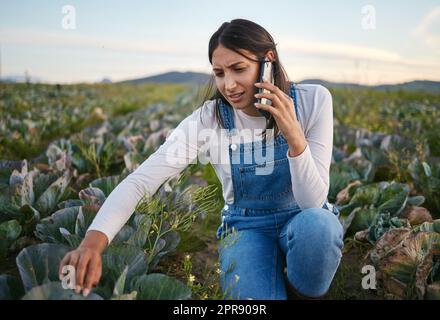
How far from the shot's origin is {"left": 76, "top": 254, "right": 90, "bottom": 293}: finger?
1493mm

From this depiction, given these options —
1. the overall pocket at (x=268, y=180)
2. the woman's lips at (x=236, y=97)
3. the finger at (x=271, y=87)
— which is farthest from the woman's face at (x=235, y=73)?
the overall pocket at (x=268, y=180)

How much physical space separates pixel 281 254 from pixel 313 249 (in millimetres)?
361

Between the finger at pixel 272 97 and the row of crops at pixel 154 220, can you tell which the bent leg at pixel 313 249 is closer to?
the row of crops at pixel 154 220

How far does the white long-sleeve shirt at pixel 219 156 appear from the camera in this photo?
178 cm

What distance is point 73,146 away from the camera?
14.3ft

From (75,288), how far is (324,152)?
3.75 feet

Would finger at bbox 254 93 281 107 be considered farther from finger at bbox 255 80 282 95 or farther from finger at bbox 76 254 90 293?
finger at bbox 76 254 90 293

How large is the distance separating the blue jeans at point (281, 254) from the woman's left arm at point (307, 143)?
0.08 metres

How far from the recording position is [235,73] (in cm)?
196

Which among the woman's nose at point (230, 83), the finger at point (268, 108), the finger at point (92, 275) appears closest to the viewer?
the finger at point (92, 275)

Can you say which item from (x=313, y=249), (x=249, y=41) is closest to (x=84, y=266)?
(x=313, y=249)

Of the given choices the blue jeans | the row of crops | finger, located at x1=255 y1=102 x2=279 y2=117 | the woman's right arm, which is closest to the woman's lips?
finger, located at x1=255 y1=102 x2=279 y2=117
